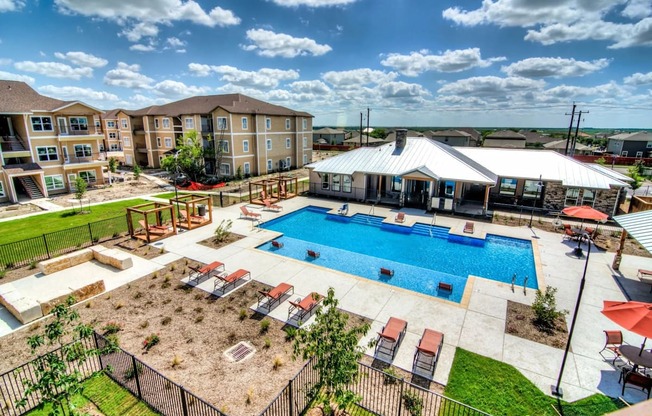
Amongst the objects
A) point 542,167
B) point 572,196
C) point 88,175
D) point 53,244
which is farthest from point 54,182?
point 572,196

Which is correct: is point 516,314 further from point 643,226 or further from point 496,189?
point 496,189

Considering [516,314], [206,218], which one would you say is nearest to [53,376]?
[516,314]

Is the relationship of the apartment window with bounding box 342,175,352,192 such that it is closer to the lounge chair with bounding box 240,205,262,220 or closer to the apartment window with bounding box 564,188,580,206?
the lounge chair with bounding box 240,205,262,220

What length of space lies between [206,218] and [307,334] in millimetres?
18524

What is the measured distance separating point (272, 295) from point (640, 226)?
15990mm

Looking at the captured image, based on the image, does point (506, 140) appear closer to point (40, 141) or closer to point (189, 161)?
point (189, 161)

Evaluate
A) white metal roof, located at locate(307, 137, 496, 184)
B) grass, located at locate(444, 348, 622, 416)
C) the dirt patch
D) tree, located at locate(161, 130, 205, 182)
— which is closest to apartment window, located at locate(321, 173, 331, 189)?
white metal roof, located at locate(307, 137, 496, 184)

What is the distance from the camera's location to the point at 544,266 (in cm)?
1614

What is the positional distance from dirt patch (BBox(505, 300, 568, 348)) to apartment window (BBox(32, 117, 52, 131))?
40881 mm

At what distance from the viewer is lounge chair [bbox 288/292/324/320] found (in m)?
11.6

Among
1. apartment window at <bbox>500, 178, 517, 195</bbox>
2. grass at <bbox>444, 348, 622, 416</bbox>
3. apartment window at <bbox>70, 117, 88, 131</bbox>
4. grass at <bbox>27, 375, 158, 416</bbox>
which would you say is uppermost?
apartment window at <bbox>70, 117, 88, 131</bbox>

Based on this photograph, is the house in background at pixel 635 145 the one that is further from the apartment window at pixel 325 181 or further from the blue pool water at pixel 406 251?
the apartment window at pixel 325 181

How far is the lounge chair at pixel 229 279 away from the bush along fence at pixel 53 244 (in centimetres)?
961

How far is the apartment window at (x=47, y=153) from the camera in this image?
30438mm
